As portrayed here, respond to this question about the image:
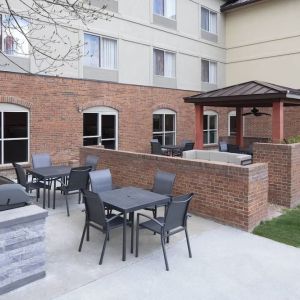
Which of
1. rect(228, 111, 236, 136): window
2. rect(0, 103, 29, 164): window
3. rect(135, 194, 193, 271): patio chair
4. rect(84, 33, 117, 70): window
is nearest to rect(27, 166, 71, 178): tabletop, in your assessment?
rect(135, 194, 193, 271): patio chair

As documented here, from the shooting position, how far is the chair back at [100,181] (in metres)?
6.40

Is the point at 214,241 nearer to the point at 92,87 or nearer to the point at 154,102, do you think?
the point at 92,87

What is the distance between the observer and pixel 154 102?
16141 millimetres

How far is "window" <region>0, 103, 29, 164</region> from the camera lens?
11.0 meters

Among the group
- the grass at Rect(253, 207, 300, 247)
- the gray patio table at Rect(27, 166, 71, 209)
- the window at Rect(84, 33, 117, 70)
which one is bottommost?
the grass at Rect(253, 207, 300, 247)

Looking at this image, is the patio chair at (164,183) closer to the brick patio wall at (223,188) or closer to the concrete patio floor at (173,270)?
the concrete patio floor at (173,270)

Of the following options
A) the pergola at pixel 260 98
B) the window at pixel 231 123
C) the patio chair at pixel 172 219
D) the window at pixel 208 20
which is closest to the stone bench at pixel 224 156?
the pergola at pixel 260 98

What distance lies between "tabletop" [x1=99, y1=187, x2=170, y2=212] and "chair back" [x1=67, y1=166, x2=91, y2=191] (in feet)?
5.47

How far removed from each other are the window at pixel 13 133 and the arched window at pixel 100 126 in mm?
2505

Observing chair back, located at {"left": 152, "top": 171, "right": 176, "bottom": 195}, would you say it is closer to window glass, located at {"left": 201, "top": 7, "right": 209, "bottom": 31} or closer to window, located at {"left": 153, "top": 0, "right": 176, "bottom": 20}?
window, located at {"left": 153, "top": 0, "right": 176, "bottom": 20}

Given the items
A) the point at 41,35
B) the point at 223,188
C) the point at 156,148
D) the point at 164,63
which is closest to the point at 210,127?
the point at 164,63

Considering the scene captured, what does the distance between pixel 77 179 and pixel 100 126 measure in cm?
691

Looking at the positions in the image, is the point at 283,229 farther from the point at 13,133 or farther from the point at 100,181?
the point at 13,133

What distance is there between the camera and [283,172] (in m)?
8.01
